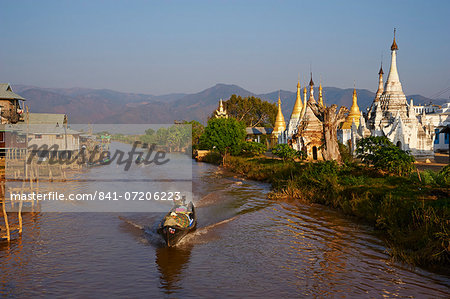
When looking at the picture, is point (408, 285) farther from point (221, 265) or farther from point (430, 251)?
point (221, 265)

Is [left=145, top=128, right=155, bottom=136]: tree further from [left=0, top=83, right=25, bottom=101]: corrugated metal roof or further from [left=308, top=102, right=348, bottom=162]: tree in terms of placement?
[left=308, top=102, right=348, bottom=162]: tree

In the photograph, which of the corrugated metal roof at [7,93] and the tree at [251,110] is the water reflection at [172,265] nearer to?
the corrugated metal roof at [7,93]

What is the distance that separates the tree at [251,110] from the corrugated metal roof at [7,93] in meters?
60.4

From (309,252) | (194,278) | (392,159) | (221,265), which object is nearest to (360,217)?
(309,252)

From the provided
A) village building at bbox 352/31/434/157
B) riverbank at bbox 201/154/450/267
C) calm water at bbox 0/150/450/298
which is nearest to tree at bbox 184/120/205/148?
village building at bbox 352/31/434/157

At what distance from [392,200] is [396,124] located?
2601 cm

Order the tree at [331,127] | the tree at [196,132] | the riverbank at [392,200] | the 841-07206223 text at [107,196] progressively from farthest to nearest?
the tree at [196,132]
the tree at [331,127]
the 841-07206223 text at [107,196]
the riverbank at [392,200]

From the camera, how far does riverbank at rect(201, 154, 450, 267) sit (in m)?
12.2

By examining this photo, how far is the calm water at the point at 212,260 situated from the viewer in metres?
11.0

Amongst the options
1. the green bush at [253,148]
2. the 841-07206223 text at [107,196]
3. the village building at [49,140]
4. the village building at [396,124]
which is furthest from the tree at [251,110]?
the 841-07206223 text at [107,196]

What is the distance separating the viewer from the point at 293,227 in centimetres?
1747

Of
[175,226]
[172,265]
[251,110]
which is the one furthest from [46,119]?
[251,110]

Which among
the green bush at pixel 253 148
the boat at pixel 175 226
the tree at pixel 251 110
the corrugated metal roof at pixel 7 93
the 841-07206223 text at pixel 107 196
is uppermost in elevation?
the tree at pixel 251 110

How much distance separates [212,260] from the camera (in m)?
13.5
